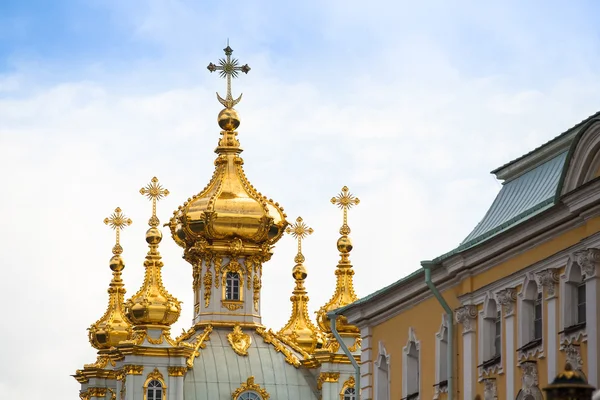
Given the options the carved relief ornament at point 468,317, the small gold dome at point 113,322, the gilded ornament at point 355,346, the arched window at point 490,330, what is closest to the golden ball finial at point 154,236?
the small gold dome at point 113,322

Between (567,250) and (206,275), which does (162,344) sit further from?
(567,250)

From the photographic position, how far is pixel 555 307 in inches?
1379

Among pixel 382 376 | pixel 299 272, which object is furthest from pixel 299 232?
pixel 382 376

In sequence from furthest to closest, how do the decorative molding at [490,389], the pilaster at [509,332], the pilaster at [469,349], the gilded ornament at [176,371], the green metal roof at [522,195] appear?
the gilded ornament at [176,371] < the pilaster at [469,349] < the green metal roof at [522,195] < the decorative molding at [490,389] < the pilaster at [509,332]

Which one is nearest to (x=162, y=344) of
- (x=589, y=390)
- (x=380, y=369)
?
(x=380, y=369)

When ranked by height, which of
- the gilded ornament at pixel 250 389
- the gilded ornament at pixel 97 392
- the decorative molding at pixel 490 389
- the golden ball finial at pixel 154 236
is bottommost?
the decorative molding at pixel 490 389

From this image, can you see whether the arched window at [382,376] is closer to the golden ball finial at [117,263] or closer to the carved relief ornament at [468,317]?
the carved relief ornament at [468,317]

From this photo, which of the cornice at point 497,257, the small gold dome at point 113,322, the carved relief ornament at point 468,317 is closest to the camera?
the cornice at point 497,257

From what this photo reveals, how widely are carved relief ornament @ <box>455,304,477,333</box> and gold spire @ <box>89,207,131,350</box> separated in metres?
40.7

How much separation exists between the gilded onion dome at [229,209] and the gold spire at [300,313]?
0.85 metres

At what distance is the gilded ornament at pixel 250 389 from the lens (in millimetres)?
76312

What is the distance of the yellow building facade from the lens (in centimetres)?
3422

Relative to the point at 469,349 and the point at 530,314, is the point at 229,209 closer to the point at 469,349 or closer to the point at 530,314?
the point at 469,349

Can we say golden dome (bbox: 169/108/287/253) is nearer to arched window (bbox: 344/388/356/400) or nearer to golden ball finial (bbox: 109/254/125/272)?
golden ball finial (bbox: 109/254/125/272)
